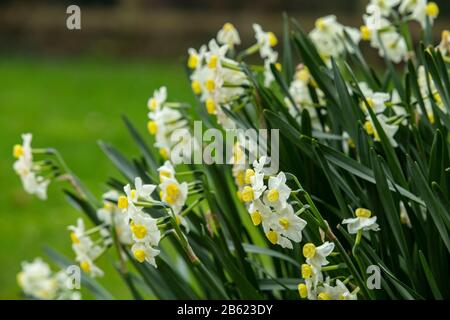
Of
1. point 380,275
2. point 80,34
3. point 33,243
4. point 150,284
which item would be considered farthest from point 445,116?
point 80,34

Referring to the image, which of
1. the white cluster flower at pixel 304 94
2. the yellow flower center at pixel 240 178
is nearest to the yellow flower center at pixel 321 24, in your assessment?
the white cluster flower at pixel 304 94

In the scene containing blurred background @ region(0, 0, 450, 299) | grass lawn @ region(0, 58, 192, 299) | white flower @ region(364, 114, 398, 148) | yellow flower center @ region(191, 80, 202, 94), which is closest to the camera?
white flower @ region(364, 114, 398, 148)

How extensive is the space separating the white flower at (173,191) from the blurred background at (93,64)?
232 cm

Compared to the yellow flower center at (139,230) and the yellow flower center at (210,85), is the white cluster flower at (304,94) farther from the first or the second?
the yellow flower center at (139,230)

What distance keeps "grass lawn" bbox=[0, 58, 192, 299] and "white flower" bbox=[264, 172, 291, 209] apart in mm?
724

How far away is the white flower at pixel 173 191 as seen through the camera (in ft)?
3.56

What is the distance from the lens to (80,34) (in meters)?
7.36

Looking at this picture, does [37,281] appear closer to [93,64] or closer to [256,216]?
[256,216]

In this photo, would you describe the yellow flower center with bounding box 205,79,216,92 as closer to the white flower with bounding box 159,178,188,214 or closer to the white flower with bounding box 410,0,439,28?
the white flower with bounding box 159,178,188,214

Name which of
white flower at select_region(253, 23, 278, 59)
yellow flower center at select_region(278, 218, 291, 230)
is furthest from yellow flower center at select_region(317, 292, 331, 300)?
white flower at select_region(253, 23, 278, 59)

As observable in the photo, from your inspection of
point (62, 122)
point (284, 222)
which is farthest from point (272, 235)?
point (62, 122)

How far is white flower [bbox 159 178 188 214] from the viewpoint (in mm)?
1084

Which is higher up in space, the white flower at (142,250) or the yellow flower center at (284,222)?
the yellow flower center at (284,222)
